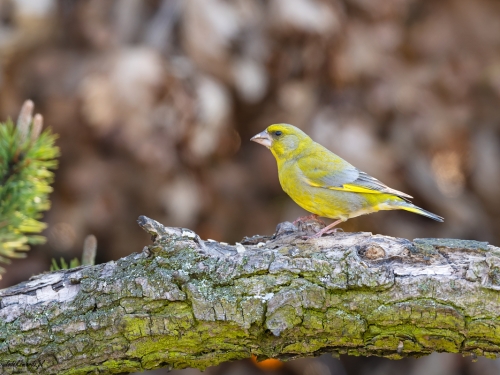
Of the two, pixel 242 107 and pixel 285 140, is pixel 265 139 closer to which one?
pixel 285 140

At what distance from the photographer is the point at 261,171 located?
→ 5.89m

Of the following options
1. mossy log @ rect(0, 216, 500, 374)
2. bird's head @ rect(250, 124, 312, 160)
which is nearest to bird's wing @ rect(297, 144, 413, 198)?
bird's head @ rect(250, 124, 312, 160)

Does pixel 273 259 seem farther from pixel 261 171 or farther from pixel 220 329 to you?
pixel 261 171

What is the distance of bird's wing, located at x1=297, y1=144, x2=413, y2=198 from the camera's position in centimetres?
399

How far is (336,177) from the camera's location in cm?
407

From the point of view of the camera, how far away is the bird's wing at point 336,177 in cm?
399

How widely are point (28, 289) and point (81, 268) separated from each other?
0.25 m

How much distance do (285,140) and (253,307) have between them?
2.05 m

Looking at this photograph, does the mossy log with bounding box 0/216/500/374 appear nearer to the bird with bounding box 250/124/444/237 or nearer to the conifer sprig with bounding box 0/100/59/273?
the conifer sprig with bounding box 0/100/59/273

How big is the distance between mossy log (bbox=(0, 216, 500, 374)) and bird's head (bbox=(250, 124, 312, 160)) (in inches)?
67.9

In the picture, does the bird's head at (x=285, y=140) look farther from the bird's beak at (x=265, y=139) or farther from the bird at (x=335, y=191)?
the bird at (x=335, y=191)

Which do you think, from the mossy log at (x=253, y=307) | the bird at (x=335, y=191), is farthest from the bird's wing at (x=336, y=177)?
the mossy log at (x=253, y=307)

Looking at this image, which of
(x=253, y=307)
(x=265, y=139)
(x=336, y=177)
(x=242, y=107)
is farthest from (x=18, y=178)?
(x=242, y=107)

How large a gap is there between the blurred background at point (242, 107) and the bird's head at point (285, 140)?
0.57m
